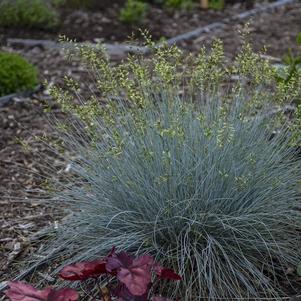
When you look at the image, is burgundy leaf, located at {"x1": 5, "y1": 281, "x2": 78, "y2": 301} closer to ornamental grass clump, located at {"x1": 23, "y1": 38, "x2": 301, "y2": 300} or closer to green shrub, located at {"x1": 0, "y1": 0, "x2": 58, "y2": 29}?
ornamental grass clump, located at {"x1": 23, "y1": 38, "x2": 301, "y2": 300}

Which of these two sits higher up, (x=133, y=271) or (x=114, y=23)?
(x=133, y=271)

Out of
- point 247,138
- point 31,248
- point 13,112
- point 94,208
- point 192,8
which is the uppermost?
point 247,138

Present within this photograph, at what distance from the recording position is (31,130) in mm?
4992

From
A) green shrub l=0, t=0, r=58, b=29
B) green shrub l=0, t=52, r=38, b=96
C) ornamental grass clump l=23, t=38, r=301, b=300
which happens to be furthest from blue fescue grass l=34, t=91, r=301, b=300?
green shrub l=0, t=0, r=58, b=29

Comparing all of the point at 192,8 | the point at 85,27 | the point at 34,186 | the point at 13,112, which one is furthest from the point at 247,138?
the point at 192,8

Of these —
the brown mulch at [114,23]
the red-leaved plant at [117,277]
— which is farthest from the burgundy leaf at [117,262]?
the brown mulch at [114,23]

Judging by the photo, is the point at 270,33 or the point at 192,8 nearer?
the point at 270,33

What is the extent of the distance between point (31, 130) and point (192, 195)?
2.14m

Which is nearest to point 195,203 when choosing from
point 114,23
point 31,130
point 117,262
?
point 117,262

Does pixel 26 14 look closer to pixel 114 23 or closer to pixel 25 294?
pixel 114 23

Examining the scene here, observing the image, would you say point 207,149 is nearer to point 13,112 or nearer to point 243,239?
point 243,239

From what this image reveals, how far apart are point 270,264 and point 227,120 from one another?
0.71 metres

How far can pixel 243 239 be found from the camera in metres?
3.11

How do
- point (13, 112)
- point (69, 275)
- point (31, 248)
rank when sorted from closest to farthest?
point (69, 275) → point (31, 248) → point (13, 112)
